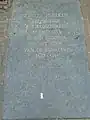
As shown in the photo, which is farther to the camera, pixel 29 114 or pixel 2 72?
pixel 2 72

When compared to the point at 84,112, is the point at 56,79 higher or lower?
higher

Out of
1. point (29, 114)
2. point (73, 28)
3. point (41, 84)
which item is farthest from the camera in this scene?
point (73, 28)

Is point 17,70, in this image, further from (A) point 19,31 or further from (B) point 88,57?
(B) point 88,57

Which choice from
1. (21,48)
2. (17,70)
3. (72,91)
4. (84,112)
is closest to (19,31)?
(21,48)

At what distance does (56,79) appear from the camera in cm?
227

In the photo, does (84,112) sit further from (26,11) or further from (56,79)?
(26,11)

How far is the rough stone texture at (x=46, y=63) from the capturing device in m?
2.13

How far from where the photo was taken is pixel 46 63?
237cm

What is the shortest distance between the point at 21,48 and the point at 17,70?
218 millimetres

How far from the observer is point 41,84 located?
2238mm

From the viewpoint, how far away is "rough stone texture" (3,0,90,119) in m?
2.13

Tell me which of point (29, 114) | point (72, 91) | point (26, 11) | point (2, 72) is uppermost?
point (26, 11)

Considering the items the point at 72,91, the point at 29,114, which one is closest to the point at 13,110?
the point at 29,114

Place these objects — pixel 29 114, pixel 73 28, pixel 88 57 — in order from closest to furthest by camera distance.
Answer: pixel 29 114, pixel 88 57, pixel 73 28
